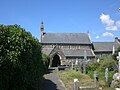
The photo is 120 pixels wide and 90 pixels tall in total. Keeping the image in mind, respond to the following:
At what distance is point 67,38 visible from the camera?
2975 inches

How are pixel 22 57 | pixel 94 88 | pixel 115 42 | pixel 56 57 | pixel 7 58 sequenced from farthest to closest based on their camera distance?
pixel 115 42 → pixel 56 57 → pixel 94 88 → pixel 22 57 → pixel 7 58

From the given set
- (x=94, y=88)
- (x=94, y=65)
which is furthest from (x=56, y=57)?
(x=94, y=88)

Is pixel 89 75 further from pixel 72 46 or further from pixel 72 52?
pixel 72 46

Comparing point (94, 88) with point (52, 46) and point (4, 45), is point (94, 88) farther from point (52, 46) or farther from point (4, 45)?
point (52, 46)

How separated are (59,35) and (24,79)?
66902 mm

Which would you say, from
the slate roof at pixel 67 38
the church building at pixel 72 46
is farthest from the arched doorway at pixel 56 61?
the slate roof at pixel 67 38

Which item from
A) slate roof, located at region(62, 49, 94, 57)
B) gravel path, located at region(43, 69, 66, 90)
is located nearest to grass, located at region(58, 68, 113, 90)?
gravel path, located at region(43, 69, 66, 90)

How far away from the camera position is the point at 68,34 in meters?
76.0

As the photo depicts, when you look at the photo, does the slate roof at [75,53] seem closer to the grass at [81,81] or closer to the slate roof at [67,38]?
the slate roof at [67,38]

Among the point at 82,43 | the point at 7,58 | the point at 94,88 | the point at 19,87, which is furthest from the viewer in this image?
the point at 82,43

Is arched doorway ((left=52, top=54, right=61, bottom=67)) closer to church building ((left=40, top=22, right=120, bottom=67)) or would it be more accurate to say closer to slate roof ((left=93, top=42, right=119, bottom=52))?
church building ((left=40, top=22, right=120, bottom=67))

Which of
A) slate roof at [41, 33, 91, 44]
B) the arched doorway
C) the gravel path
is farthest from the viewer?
slate roof at [41, 33, 91, 44]

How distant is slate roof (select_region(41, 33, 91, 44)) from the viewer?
7425 centimetres

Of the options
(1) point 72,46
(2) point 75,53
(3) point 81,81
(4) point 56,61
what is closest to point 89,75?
(3) point 81,81
